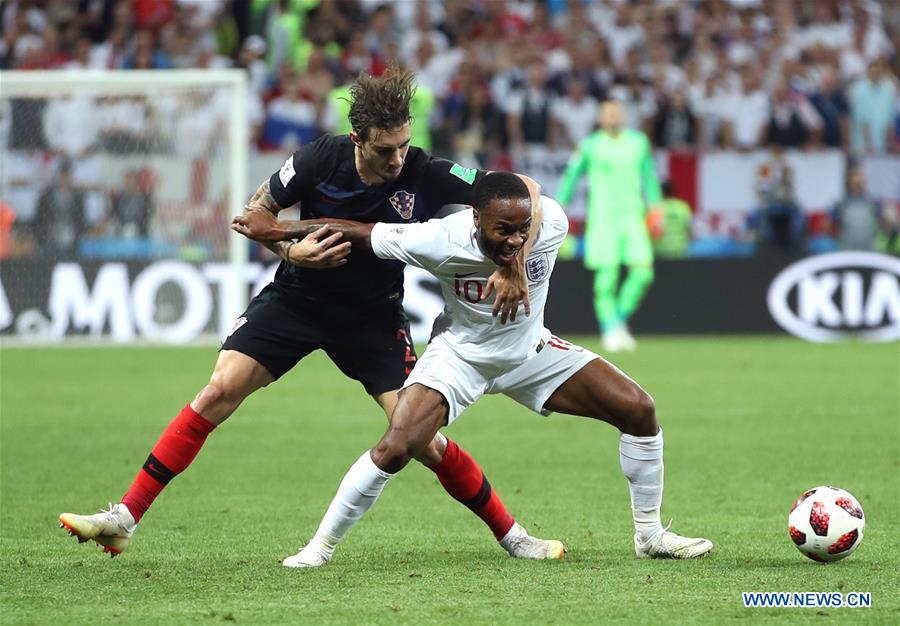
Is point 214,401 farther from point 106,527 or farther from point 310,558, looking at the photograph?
point 310,558

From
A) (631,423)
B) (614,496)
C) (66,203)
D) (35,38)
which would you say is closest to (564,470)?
(614,496)

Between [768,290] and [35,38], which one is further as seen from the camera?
[35,38]

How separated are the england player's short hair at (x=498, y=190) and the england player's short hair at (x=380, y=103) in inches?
17.3

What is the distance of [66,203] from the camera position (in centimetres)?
1709

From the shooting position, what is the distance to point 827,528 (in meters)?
5.94

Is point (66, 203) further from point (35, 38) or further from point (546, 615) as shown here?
point (546, 615)

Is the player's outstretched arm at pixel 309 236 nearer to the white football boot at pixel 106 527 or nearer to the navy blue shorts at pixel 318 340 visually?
the navy blue shorts at pixel 318 340

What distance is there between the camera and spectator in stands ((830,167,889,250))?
18.3m

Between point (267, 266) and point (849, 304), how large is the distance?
6.78 metres

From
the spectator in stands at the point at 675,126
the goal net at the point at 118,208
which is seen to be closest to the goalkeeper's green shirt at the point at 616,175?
the spectator in stands at the point at 675,126

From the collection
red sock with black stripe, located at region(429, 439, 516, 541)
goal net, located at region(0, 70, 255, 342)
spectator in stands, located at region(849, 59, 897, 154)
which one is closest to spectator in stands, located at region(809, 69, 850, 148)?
spectator in stands, located at region(849, 59, 897, 154)

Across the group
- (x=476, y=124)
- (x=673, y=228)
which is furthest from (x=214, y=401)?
(x=476, y=124)

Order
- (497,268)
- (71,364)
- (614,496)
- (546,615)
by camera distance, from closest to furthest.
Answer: (546,615)
(497,268)
(614,496)
(71,364)

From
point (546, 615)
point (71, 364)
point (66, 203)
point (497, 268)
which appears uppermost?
point (497, 268)
